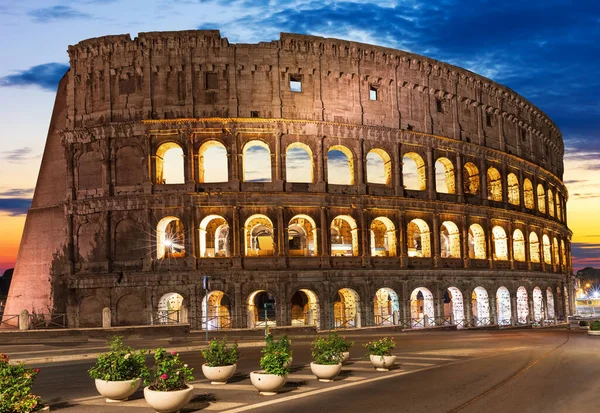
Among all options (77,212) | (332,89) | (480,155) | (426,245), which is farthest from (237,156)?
(480,155)

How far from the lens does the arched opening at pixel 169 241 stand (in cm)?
4100

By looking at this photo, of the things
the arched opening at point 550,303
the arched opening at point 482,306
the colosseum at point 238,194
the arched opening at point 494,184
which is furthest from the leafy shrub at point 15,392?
the arched opening at point 550,303

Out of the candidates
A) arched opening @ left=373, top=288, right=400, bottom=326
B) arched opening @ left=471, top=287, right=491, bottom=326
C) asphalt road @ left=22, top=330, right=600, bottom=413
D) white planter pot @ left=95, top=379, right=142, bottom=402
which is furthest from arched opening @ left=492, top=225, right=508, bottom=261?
white planter pot @ left=95, top=379, right=142, bottom=402

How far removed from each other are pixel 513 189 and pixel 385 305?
16.7 metres

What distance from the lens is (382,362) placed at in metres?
20.4

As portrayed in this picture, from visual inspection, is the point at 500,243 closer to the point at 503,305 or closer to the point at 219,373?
the point at 503,305

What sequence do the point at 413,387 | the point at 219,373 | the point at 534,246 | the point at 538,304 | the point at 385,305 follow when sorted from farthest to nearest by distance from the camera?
the point at 534,246 < the point at 538,304 < the point at 385,305 < the point at 219,373 < the point at 413,387

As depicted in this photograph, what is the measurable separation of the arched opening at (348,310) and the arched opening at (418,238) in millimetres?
6061

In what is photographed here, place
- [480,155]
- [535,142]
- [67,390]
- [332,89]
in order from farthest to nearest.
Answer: [535,142] < [480,155] < [332,89] < [67,390]

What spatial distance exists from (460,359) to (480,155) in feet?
97.6

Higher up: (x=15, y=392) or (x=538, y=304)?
(x=15, y=392)

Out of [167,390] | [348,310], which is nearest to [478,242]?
[348,310]

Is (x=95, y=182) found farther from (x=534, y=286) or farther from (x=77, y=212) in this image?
(x=534, y=286)

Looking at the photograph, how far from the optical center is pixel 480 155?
50.9m
